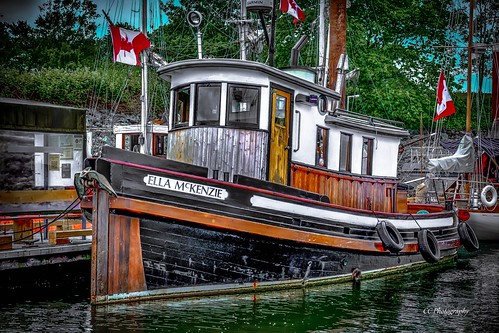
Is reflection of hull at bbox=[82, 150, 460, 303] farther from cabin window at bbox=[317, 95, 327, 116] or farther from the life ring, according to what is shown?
the life ring

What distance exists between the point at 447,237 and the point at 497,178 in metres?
12.0

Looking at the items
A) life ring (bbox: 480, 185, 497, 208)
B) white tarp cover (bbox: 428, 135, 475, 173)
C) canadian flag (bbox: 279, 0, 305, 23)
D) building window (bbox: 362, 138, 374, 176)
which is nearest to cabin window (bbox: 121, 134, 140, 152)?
canadian flag (bbox: 279, 0, 305, 23)

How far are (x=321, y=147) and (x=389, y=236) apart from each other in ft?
7.64

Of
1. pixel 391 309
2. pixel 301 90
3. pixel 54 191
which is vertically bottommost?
pixel 391 309

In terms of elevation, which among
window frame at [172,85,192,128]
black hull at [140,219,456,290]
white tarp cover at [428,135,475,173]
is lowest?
black hull at [140,219,456,290]

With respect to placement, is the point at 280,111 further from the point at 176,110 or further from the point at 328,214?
the point at 328,214

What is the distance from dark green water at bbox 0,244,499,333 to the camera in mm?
9117

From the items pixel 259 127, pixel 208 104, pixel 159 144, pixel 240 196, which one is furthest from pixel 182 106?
pixel 159 144

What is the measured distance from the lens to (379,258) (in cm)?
1346

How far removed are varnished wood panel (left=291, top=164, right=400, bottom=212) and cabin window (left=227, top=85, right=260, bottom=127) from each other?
1.43m

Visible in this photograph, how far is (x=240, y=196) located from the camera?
10.2 m

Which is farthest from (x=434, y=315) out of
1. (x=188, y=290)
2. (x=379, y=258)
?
(x=188, y=290)

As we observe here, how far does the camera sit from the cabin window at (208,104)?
10977mm

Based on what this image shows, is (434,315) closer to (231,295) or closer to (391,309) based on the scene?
(391,309)
